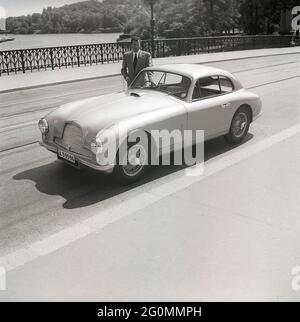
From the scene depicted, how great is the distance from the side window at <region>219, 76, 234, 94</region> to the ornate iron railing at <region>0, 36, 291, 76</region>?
13561 mm

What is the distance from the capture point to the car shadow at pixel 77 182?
549 centimetres

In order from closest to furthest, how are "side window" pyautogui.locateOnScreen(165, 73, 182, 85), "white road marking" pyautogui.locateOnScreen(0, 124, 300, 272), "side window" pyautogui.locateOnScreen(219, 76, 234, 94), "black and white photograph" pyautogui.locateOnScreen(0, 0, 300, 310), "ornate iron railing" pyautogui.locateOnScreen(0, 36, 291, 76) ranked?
"black and white photograph" pyautogui.locateOnScreen(0, 0, 300, 310), "white road marking" pyautogui.locateOnScreen(0, 124, 300, 272), "side window" pyautogui.locateOnScreen(165, 73, 182, 85), "side window" pyautogui.locateOnScreen(219, 76, 234, 94), "ornate iron railing" pyautogui.locateOnScreen(0, 36, 291, 76)

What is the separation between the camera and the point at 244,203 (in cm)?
523

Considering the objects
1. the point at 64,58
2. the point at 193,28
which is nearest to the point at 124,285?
the point at 64,58

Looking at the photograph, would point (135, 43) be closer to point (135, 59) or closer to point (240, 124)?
point (135, 59)

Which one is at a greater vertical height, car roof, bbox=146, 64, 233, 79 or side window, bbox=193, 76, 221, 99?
A: car roof, bbox=146, 64, 233, 79

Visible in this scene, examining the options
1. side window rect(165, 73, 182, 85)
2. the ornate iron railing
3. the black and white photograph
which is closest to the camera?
the black and white photograph

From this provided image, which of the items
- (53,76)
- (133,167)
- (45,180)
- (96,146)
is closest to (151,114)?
(133,167)

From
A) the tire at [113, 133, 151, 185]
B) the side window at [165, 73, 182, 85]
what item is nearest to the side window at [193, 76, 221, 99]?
the side window at [165, 73, 182, 85]

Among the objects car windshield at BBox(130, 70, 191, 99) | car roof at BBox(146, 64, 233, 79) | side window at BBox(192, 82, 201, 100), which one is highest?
car roof at BBox(146, 64, 233, 79)

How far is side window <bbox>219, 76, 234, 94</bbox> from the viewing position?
23.7ft

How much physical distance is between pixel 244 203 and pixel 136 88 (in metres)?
2.95

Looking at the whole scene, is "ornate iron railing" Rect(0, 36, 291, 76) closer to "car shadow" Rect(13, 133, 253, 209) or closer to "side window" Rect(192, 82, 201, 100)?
"car shadow" Rect(13, 133, 253, 209)

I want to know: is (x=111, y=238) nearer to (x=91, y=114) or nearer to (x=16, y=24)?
(x=91, y=114)
